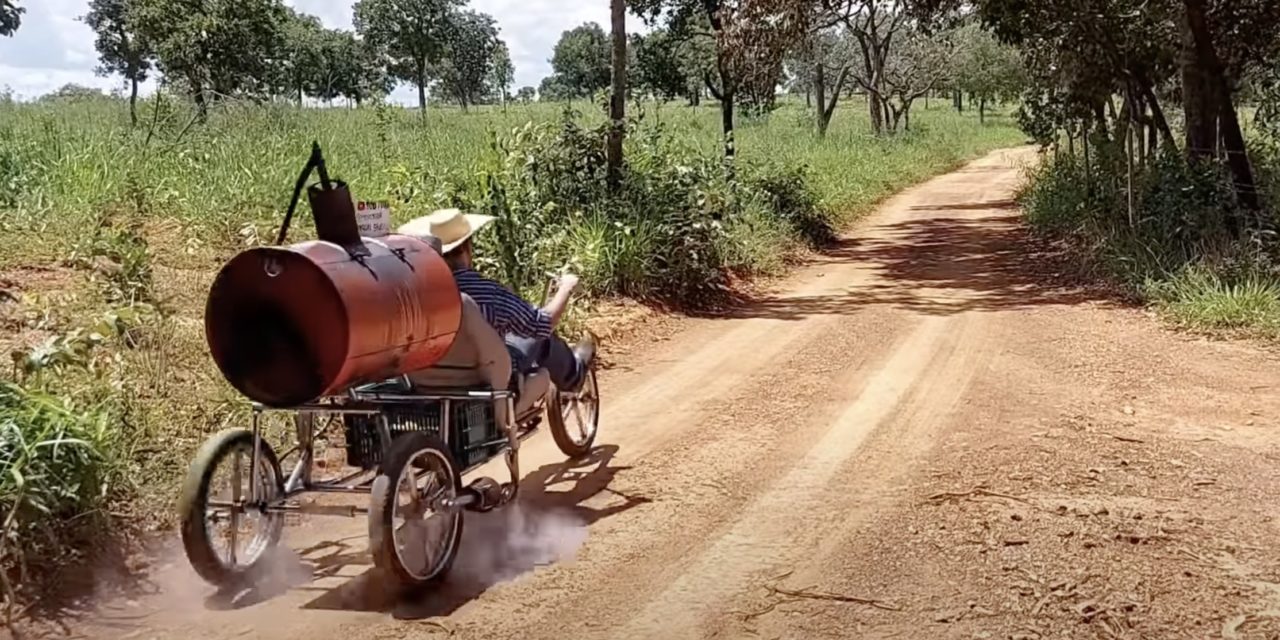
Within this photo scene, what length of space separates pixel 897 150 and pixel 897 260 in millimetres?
17148

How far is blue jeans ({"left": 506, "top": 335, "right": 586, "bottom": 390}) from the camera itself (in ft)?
18.3

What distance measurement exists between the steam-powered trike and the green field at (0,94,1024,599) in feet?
2.11

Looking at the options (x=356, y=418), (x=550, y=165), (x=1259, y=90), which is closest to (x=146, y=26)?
(x=550, y=165)

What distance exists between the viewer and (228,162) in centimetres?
1006

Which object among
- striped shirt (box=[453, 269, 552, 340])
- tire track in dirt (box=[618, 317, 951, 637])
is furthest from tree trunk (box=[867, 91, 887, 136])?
striped shirt (box=[453, 269, 552, 340])

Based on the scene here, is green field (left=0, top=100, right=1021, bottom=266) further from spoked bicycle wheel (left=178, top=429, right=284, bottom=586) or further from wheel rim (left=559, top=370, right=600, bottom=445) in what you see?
spoked bicycle wheel (left=178, top=429, right=284, bottom=586)

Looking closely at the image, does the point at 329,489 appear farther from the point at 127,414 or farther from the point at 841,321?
the point at 841,321

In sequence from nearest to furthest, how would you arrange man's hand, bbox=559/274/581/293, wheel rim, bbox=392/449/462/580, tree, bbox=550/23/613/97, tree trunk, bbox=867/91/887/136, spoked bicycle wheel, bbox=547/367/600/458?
wheel rim, bbox=392/449/462/580
man's hand, bbox=559/274/581/293
spoked bicycle wheel, bbox=547/367/600/458
tree trunk, bbox=867/91/887/136
tree, bbox=550/23/613/97

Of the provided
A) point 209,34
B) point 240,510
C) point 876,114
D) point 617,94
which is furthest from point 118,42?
point 240,510

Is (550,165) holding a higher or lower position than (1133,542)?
higher

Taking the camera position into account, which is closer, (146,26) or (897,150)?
(146,26)

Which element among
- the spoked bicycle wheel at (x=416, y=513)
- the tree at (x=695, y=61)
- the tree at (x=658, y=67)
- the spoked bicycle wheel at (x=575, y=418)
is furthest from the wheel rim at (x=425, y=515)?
the tree at (x=658, y=67)

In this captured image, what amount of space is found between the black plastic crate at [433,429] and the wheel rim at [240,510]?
0.38 metres

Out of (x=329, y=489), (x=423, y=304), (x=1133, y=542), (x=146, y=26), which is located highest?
(x=146, y=26)
